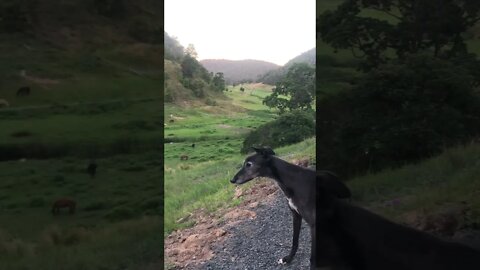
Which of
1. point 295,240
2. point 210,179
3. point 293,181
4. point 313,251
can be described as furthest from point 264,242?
point 210,179

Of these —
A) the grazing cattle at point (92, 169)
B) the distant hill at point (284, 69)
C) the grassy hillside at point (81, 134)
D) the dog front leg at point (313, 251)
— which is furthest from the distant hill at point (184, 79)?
the dog front leg at point (313, 251)

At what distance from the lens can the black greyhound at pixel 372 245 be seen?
4250 mm

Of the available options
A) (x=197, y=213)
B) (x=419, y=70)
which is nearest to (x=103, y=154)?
(x=197, y=213)

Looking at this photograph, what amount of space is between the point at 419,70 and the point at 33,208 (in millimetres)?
3087

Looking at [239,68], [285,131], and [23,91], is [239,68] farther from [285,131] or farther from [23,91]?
[23,91]

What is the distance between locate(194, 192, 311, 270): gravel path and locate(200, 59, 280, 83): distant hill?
105cm

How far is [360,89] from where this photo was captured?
457 centimetres

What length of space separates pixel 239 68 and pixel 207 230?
4.59ft

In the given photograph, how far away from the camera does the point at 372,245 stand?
4.44 meters

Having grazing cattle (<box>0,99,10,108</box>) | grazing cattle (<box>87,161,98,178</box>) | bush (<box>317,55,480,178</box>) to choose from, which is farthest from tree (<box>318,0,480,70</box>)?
grazing cattle (<box>0,99,10,108</box>)

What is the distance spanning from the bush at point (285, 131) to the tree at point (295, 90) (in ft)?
0.25

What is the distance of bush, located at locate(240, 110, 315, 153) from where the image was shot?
4.86 meters

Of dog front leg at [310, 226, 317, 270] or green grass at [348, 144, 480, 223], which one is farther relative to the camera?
dog front leg at [310, 226, 317, 270]

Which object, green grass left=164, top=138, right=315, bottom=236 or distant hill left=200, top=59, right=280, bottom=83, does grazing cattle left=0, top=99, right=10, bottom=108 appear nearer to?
green grass left=164, top=138, right=315, bottom=236
